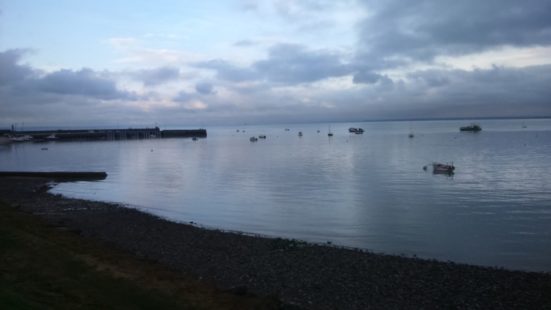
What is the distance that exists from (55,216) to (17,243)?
11.7 m

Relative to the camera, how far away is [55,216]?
2448 centimetres

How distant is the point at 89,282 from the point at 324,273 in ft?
22.6

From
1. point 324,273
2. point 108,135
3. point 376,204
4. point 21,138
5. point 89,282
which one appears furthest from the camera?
point 108,135

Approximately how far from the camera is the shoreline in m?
11.9

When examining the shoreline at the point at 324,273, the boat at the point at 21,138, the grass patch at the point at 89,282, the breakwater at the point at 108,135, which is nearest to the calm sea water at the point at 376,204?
the shoreline at the point at 324,273

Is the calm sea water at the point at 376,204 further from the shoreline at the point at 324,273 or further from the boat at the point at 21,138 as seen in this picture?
the boat at the point at 21,138

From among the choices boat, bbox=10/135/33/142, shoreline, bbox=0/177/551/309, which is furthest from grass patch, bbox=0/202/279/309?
boat, bbox=10/135/33/142

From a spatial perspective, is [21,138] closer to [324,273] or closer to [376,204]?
[376,204]

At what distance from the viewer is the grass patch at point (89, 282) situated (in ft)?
30.1

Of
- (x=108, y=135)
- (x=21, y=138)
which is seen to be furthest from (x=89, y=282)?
(x=108, y=135)

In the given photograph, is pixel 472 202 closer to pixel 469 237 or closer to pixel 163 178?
pixel 469 237

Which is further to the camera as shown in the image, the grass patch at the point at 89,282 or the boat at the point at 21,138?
the boat at the point at 21,138

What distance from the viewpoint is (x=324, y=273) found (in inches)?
559

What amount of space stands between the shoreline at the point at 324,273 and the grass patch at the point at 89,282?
3.76 ft
